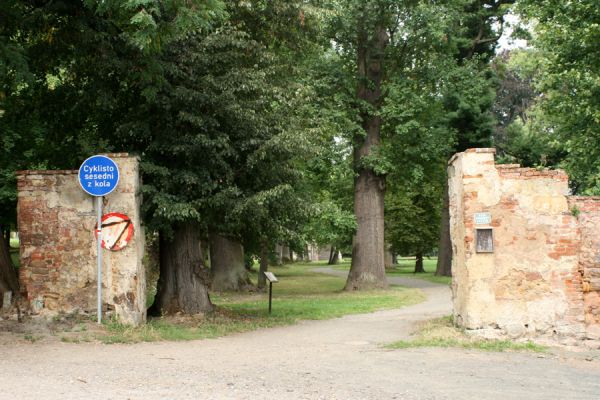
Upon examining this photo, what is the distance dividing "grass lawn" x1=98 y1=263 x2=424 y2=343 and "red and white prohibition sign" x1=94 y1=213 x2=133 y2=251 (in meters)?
1.48

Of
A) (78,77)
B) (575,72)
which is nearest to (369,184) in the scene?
(575,72)

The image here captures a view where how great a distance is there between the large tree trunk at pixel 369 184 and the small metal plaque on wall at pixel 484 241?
43.7ft

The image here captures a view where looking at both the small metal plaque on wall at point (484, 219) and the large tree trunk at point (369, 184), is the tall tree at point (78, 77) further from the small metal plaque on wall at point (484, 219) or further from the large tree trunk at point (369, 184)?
the large tree trunk at point (369, 184)

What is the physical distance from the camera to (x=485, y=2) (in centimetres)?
3094

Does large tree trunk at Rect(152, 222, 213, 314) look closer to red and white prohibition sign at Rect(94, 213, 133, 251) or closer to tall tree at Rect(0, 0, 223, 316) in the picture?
tall tree at Rect(0, 0, 223, 316)

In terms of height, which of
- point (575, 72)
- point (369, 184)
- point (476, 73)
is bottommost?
point (369, 184)

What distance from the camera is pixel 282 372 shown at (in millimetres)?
8477

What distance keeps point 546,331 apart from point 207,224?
7083mm

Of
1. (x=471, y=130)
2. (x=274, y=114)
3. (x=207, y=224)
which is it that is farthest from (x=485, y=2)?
(x=207, y=224)

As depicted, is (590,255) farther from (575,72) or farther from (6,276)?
(6,276)

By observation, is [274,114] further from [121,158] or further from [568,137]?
[568,137]

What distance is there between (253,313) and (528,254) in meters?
7.61

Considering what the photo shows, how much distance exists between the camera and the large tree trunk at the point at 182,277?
13.6m

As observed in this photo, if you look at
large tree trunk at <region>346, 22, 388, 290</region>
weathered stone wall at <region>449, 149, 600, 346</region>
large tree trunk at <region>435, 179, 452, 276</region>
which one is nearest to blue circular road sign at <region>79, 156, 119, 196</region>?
weathered stone wall at <region>449, 149, 600, 346</region>
